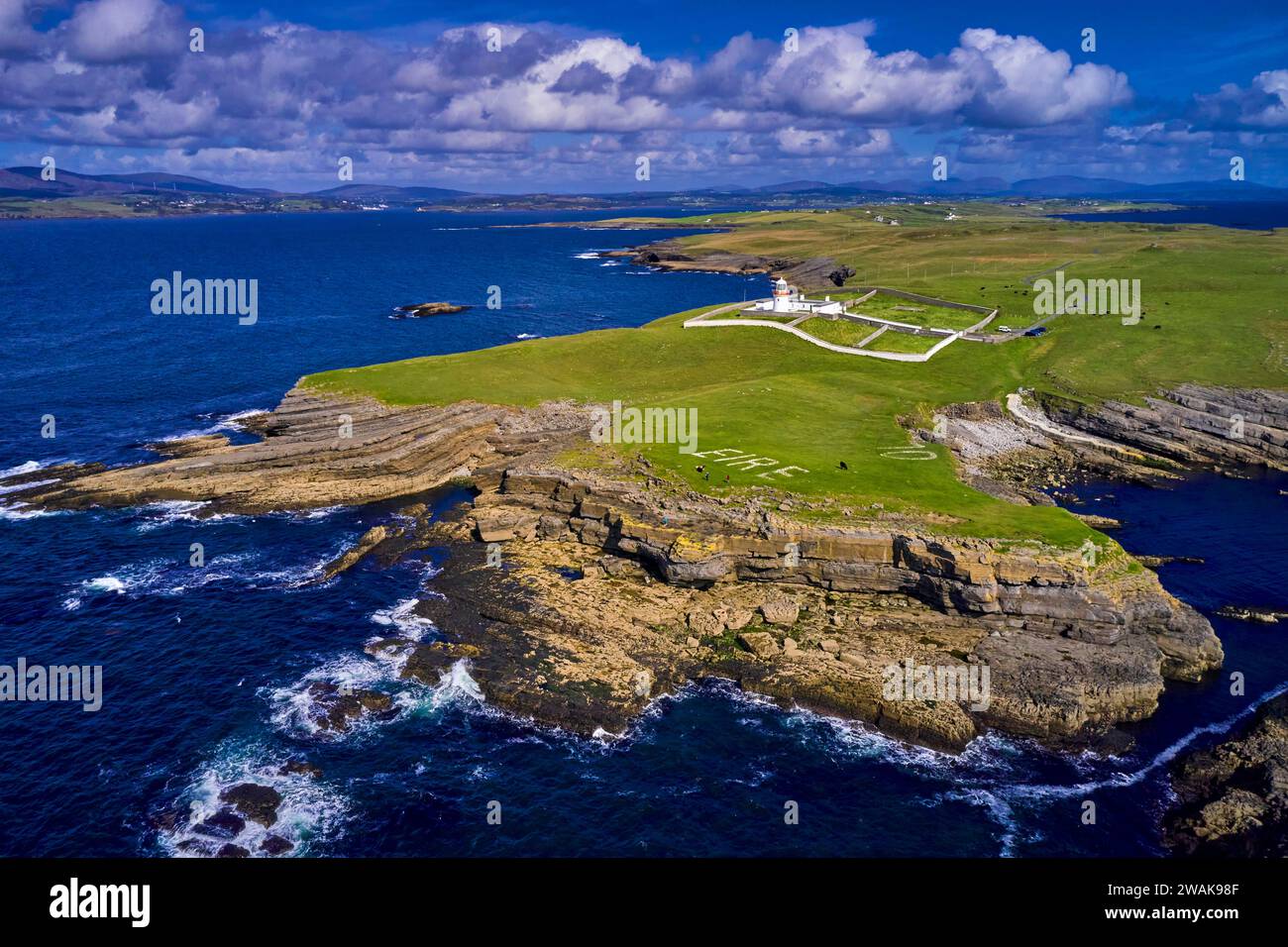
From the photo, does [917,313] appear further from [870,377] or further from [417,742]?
[417,742]

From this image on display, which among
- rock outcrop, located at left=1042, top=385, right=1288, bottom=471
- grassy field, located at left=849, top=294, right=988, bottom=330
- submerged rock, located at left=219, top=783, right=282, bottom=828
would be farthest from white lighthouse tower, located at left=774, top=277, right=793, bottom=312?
submerged rock, located at left=219, top=783, right=282, bottom=828

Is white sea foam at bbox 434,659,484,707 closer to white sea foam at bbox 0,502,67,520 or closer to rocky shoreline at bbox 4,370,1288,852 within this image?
rocky shoreline at bbox 4,370,1288,852

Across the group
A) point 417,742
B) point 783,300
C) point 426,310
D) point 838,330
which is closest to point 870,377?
point 838,330

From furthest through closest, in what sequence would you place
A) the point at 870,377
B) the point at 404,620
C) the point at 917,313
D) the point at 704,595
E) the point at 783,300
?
the point at 917,313, the point at 783,300, the point at 870,377, the point at 704,595, the point at 404,620

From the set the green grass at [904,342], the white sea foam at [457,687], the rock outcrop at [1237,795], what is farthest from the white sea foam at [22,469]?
the green grass at [904,342]

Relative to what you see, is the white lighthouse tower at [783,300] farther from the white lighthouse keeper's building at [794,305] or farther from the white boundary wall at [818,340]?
the white boundary wall at [818,340]

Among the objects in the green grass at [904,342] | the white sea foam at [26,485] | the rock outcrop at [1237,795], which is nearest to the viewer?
the rock outcrop at [1237,795]

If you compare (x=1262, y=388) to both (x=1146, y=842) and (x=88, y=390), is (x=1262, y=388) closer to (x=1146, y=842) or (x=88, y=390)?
(x=1146, y=842)

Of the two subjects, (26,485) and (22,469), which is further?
(22,469)
